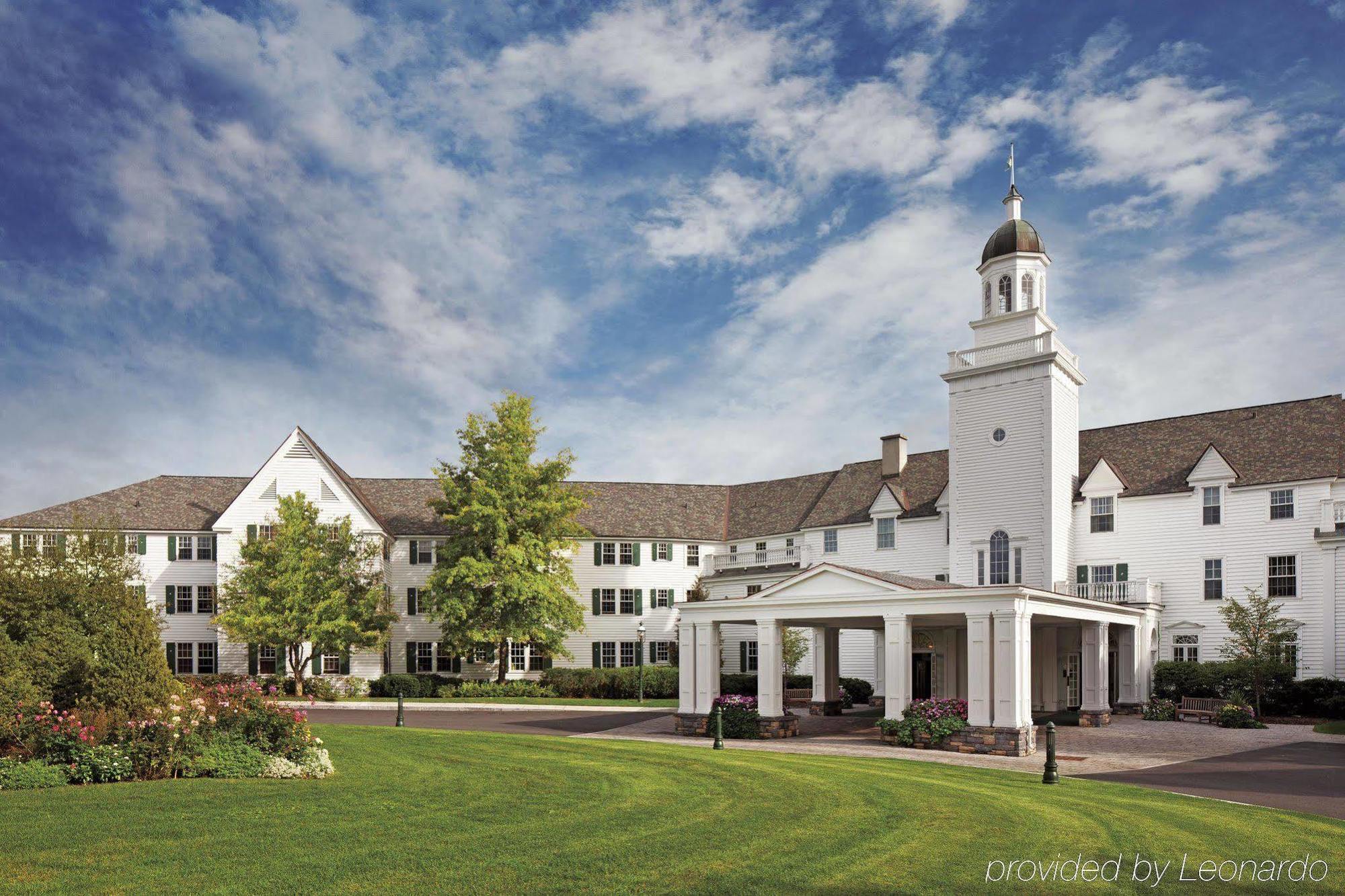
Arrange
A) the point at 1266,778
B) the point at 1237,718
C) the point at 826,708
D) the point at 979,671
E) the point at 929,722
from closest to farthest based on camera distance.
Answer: the point at 1266,778 < the point at 979,671 < the point at 929,722 < the point at 1237,718 < the point at 826,708

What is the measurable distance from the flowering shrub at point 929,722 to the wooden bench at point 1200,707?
11666 mm

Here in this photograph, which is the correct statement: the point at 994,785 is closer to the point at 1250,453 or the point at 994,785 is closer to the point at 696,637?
the point at 696,637

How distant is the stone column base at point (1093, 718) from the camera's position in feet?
98.2

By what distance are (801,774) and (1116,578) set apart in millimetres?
25140

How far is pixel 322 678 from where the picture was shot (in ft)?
145

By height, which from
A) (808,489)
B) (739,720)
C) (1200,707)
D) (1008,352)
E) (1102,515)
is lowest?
(1200,707)

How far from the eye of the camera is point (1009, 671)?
899 inches

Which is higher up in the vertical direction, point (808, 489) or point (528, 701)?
point (808, 489)

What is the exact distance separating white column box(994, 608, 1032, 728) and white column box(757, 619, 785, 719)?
19.1 ft

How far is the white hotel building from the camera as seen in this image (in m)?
26.9

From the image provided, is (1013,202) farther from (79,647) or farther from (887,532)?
(79,647)

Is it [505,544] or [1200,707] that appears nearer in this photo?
[1200,707]

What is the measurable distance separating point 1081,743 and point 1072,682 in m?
12.4

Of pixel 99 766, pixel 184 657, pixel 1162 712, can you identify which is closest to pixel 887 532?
pixel 1162 712
